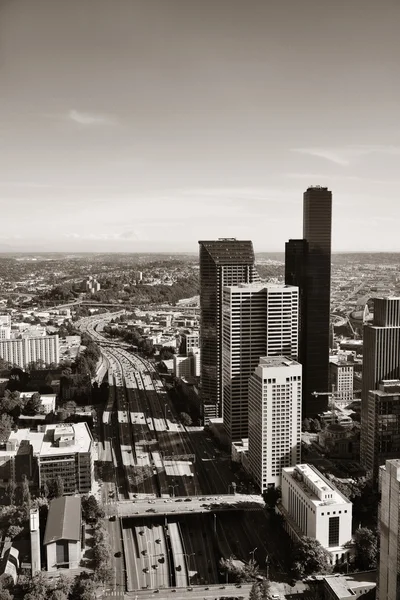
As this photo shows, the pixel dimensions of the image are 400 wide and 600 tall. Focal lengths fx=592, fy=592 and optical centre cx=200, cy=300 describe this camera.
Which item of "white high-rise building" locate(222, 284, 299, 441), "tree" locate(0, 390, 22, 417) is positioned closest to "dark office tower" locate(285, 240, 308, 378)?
"white high-rise building" locate(222, 284, 299, 441)

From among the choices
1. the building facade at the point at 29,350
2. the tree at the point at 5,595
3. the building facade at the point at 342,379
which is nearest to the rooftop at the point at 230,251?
the building facade at the point at 342,379

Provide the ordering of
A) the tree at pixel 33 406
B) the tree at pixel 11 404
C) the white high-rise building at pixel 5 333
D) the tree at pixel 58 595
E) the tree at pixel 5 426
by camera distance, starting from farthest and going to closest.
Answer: the white high-rise building at pixel 5 333, the tree at pixel 33 406, the tree at pixel 11 404, the tree at pixel 5 426, the tree at pixel 58 595

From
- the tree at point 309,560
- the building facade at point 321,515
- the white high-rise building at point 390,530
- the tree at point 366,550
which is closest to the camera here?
the white high-rise building at point 390,530

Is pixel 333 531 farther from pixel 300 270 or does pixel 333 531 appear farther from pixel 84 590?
pixel 300 270

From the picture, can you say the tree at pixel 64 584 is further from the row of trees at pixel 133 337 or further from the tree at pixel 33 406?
the row of trees at pixel 133 337

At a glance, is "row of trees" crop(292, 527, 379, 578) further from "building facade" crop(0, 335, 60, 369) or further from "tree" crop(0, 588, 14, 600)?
"building facade" crop(0, 335, 60, 369)

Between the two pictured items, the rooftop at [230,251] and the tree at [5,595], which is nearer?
the tree at [5,595]

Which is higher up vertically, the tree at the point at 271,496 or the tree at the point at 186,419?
the tree at the point at 186,419
